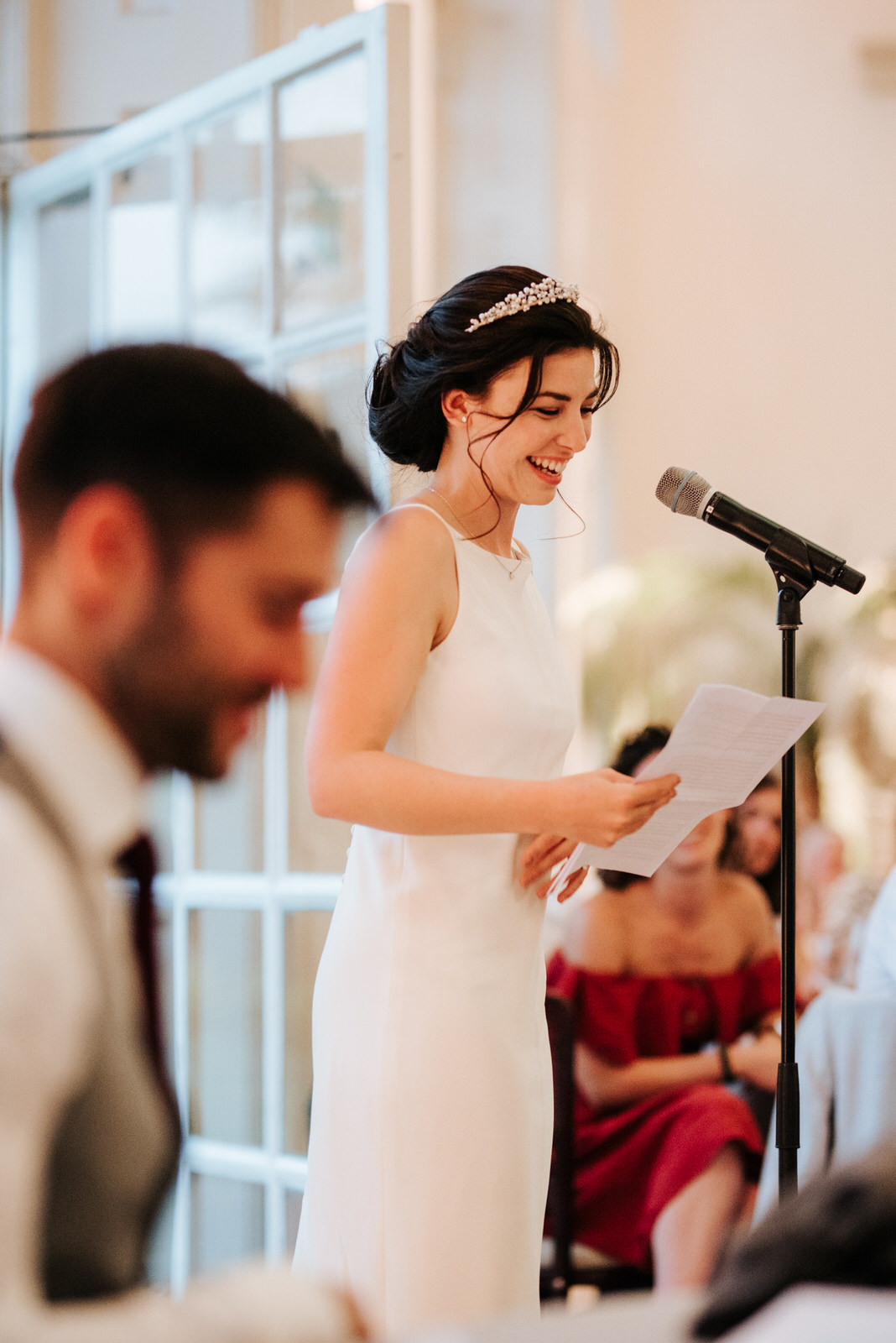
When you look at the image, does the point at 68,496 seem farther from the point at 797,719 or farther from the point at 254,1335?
the point at 797,719

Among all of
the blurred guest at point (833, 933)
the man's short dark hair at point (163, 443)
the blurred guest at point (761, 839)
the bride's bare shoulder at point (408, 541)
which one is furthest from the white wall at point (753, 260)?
the man's short dark hair at point (163, 443)

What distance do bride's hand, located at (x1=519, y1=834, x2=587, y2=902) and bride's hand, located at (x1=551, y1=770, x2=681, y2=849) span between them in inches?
3.3

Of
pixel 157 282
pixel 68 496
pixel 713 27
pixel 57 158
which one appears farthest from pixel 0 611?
pixel 713 27

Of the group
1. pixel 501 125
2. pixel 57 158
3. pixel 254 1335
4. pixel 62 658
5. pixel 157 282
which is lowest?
pixel 254 1335

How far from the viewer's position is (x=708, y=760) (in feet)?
4.81

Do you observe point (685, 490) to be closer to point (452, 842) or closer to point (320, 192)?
point (452, 842)

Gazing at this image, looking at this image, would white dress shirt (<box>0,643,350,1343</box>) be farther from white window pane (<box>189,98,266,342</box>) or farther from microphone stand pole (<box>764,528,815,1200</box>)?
white window pane (<box>189,98,266,342</box>)

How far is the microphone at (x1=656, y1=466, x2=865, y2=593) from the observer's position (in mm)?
1693

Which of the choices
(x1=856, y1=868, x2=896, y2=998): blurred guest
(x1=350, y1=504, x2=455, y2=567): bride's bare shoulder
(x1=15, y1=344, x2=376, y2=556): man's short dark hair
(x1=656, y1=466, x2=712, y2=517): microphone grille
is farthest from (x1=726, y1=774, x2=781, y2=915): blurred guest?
(x1=15, y1=344, x2=376, y2=556): man's short dark hair

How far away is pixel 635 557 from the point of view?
5.99 metres

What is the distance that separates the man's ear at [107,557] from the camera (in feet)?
2.13

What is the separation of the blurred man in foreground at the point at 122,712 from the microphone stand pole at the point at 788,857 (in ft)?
3.56

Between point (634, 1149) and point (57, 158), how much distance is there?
240 centimetres

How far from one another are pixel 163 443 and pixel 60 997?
0.91ft
